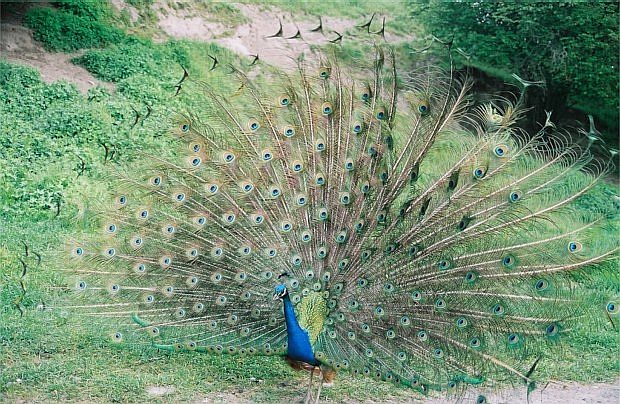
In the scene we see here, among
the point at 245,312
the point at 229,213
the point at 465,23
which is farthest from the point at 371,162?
the point at 465,23

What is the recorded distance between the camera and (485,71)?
35.6 feet

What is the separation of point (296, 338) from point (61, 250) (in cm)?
163

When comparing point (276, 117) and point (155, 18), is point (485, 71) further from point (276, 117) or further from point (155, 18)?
point (276, 117)

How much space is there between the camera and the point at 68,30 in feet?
32.3

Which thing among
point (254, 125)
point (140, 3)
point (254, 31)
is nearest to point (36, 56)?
point (140, 3)

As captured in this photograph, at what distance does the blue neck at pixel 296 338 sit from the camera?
4523mm

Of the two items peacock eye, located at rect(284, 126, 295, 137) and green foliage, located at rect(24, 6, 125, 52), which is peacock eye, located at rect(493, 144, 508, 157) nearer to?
peacock eye, located at rect(284, 126, 295, 137)

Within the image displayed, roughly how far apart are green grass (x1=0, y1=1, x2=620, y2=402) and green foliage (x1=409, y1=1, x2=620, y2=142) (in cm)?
146

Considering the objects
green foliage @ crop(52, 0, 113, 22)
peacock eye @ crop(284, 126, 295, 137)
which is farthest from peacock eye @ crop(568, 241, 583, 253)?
green foliage @ crop(52, 0, 113, 22)

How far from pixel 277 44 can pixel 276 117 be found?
7.03m

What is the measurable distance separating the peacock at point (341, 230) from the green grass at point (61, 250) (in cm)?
41

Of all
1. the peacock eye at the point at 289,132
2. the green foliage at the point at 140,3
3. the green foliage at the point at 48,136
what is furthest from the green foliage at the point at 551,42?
the peacock eye at the point at 289,132

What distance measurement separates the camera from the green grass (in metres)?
5.08

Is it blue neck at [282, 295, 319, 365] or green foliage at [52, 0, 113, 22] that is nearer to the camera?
blue neck at [282, 295, 319, 365]
